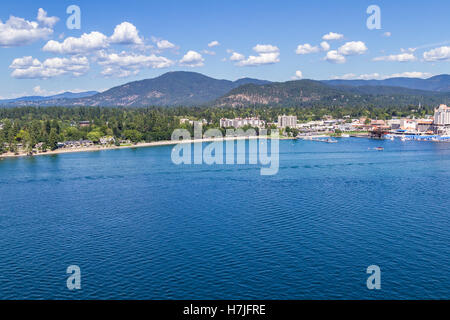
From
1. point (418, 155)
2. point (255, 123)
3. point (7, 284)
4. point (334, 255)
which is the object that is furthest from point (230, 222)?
point (255, 123)

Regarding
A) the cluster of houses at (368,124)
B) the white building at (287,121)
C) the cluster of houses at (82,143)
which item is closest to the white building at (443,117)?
the cluster of houses at (368,124)

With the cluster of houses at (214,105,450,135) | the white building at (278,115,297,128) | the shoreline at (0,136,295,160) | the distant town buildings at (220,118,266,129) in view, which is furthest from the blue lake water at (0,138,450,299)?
the white building at (278,115,297,128)

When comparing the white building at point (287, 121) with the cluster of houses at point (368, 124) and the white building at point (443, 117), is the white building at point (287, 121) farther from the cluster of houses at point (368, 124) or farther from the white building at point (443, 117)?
the white building at point (443, 117)

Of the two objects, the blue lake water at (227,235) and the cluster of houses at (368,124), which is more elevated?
the cluster of houses at (368,124)

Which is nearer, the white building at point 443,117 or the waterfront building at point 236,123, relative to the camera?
the white building at point 443,117

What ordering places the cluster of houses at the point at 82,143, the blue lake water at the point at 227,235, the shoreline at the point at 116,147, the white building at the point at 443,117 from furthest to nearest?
the white building at the point at 443,117
the cluster of houses at the point at 82,143
the shoreline at the point at 116,147
the blue lake water at the point at 227,235

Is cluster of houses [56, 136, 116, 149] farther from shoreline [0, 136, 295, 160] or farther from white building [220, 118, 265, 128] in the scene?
white building [220, 118, 265, 128]

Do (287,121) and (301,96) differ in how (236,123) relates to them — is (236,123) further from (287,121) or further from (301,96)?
(301,96)

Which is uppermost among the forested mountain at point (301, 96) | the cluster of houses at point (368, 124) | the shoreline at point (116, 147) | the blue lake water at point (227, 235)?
the forested mountain at point (301, 96)
